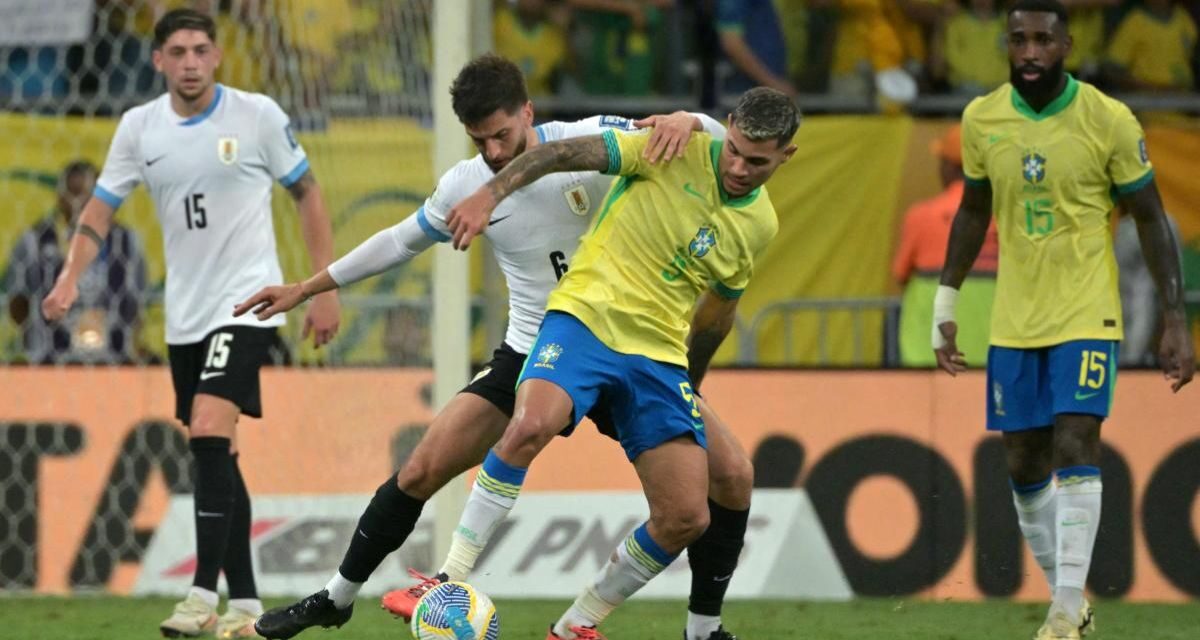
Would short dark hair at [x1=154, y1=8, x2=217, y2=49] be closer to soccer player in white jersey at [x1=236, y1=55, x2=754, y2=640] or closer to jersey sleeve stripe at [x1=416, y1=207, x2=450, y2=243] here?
soccer player in white jersey at [x1=236, y1=55, x2=754, y2=640]

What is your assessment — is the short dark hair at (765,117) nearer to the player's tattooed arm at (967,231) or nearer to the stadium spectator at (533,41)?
the player's tattooed arm at (967,231)

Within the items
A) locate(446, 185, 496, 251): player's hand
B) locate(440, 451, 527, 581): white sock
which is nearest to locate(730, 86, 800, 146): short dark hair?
locate(446, 185, 496, 251): player's hand

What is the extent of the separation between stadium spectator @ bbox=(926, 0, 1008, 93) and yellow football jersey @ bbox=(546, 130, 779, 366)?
6175mm

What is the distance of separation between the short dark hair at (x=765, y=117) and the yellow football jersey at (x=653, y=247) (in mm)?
233

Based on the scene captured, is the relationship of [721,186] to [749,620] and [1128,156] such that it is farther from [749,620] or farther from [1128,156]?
[749,620]

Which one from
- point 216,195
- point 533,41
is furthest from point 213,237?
point 533,41

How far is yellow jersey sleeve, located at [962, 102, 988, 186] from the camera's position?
755 centimetres

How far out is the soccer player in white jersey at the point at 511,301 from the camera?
21.0 ft

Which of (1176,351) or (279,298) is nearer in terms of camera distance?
(279,298)

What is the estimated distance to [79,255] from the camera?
7.94 meters

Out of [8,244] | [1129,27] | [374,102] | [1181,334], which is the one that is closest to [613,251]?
[1181,334]

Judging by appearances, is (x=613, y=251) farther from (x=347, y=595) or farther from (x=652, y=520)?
(x=347, y=595)

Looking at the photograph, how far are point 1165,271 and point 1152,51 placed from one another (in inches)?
220

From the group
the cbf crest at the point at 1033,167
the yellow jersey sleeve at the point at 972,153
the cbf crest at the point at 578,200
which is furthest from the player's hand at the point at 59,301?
the cbf crest at the point at 1033,167
